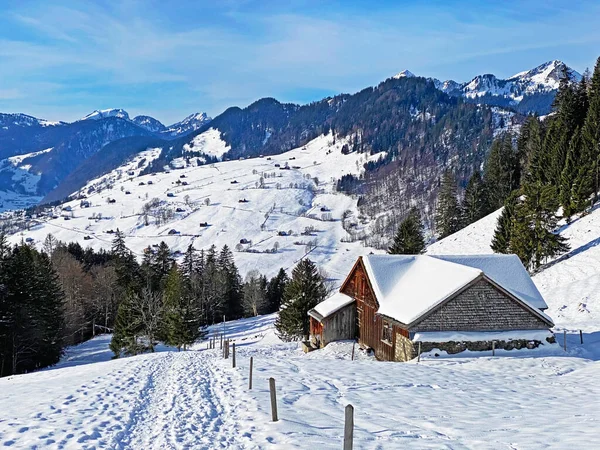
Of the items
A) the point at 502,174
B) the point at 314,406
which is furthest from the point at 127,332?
the point at 502,174

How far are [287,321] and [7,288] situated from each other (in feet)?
86.3

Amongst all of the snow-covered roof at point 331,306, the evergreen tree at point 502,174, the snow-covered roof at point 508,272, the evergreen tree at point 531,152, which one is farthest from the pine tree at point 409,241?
the snow-covered roof at point 508,272

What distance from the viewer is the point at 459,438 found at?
11.4 metres

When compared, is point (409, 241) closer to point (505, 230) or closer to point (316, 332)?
point (505, 230)

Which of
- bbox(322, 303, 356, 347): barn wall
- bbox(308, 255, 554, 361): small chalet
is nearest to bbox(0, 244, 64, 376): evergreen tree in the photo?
bbox(322, 303, 356, 347): barn wall

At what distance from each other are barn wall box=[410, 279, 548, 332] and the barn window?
3.68 metres

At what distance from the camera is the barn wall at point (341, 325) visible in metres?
36.6

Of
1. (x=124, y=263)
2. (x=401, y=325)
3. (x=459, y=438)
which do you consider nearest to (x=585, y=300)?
(x=401, y=325)

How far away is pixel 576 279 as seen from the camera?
4016cm

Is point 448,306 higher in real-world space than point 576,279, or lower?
lower

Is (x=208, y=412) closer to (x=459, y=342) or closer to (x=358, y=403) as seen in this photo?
(x=358, y=403)

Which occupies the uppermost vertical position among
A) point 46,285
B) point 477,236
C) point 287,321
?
point 477,236

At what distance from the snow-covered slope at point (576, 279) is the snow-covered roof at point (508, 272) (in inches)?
201

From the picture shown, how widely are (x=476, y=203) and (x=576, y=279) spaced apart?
42.5 m
